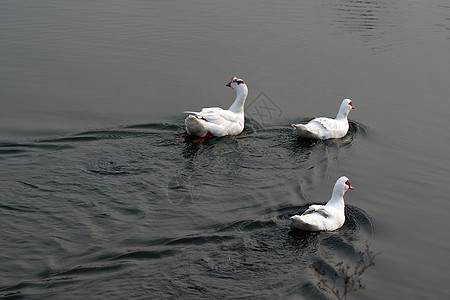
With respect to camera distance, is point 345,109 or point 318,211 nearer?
point 318,211

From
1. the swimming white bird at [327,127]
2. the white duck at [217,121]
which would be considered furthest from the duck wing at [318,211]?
the white duck at [217,121]

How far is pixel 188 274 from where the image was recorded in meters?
7.72

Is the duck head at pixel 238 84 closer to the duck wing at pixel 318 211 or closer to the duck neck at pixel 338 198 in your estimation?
the duck neck at pixel 338 198

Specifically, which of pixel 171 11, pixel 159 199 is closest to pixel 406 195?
pixel 159 199

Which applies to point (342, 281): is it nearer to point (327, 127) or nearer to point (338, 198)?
point (338, 198)

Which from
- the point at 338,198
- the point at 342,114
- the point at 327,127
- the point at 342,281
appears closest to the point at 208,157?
the point at 327,127

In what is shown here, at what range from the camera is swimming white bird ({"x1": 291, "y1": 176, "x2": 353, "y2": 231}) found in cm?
897

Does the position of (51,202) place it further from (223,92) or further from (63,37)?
(63,37)

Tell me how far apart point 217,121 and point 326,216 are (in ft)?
14.1

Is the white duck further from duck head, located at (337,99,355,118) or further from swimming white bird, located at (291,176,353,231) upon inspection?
swimming white bird, located at (291,176,353,231)

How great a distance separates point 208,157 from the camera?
11883mm

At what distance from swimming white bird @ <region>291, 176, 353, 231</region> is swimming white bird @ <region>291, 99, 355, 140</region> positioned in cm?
312

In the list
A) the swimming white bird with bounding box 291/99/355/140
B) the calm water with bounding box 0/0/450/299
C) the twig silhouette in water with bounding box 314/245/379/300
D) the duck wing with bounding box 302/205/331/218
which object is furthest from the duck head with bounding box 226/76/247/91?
the twig silhouette in water with bounding box 314/245/379/300

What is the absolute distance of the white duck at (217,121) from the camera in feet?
40.8
